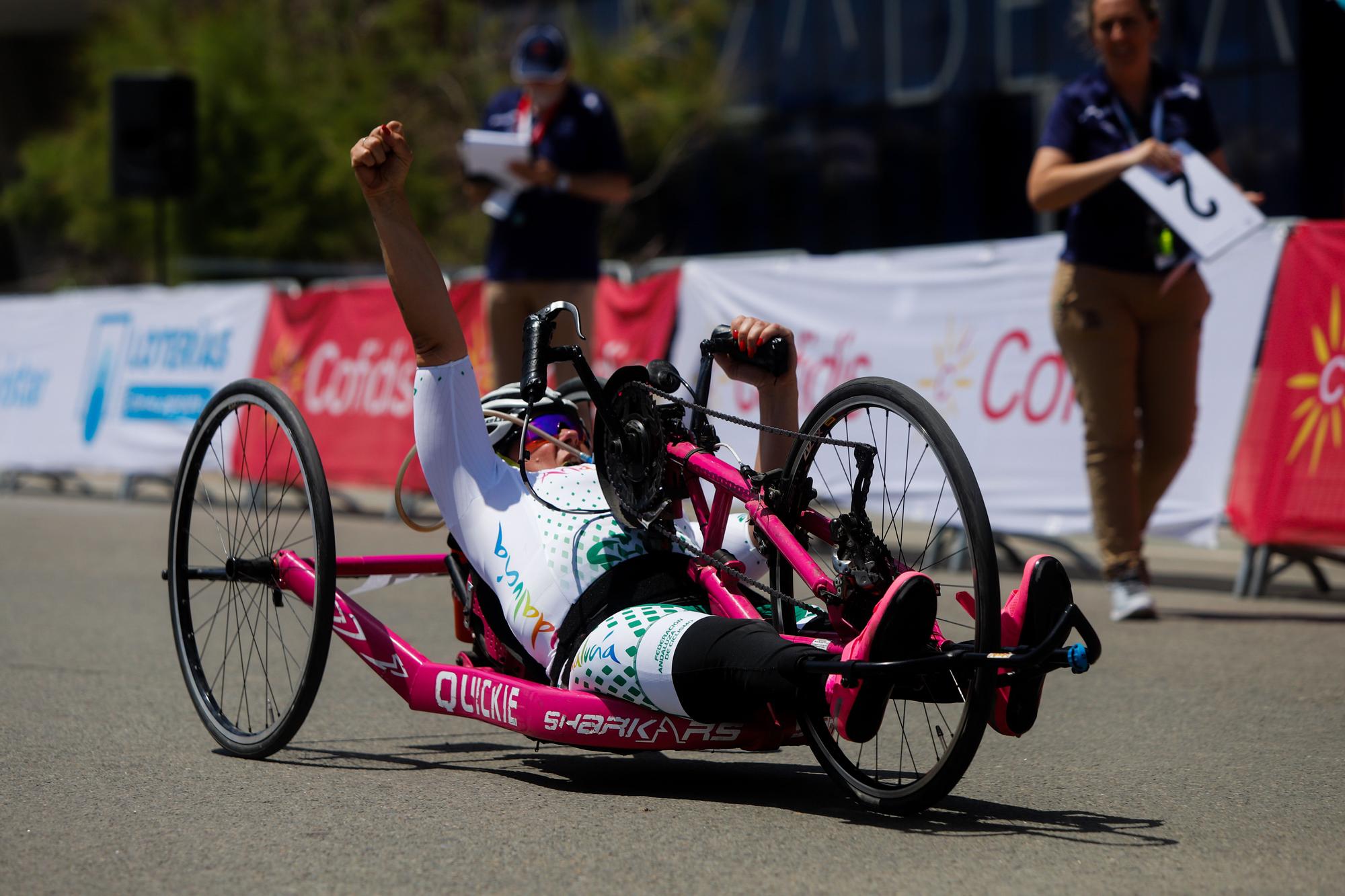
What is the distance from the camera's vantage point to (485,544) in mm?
4227

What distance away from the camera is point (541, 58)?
817 cm

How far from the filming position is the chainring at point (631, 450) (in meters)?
3.99

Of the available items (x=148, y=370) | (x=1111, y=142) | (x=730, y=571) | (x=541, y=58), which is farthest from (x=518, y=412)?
(x=148, y=370)

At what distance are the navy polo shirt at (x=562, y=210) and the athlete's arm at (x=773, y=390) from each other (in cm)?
422

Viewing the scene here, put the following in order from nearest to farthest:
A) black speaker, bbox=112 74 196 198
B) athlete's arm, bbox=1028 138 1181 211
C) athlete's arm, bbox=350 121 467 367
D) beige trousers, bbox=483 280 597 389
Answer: athlete's arm, bbox=350 121 467 367
athlete's arm, bbox=1028 138 1181 211
beige trousers, bbox=483 280 597 389
black speaker, bbox=112 74 196 198

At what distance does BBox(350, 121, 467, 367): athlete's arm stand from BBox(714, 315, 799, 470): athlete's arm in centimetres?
67

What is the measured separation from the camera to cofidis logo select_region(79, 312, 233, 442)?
42.3ft

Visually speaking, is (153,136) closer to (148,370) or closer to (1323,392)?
(148,370)

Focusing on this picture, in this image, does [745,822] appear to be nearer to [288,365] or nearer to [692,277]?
[692,277]

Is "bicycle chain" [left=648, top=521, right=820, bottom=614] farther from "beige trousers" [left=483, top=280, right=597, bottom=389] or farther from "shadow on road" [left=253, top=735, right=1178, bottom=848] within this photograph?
"beige trousers" [left=483, top=280, right=597, bottom=389]

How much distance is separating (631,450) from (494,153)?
4.19 m

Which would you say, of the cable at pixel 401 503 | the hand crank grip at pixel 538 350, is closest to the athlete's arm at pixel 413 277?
the hand crank grip at pixel 538 350

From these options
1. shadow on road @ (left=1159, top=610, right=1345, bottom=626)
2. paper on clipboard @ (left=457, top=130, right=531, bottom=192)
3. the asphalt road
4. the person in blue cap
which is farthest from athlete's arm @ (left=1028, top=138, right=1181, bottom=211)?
paper on clipboard @ (left=457, top=130, right=531, bottom=192)

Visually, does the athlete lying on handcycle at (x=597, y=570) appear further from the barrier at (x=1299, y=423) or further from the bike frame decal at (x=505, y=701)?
the barrier at (x=1299, y=423)
